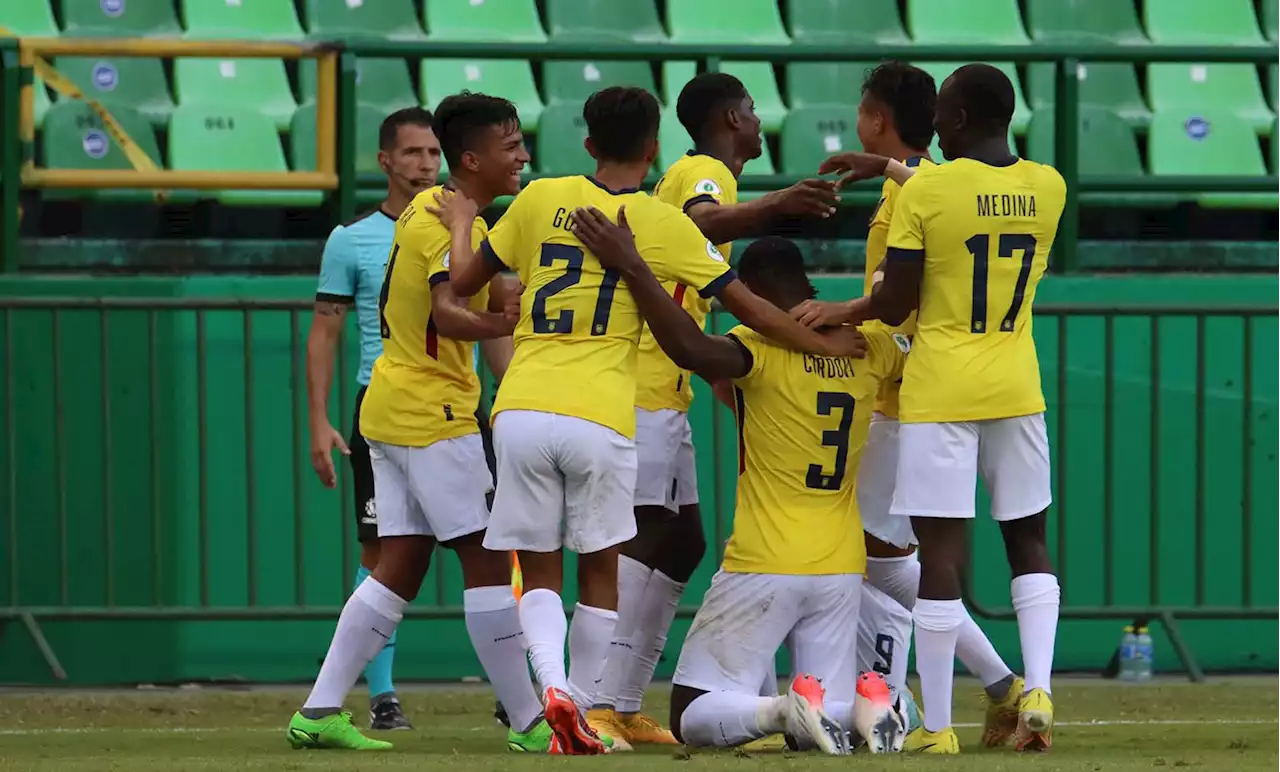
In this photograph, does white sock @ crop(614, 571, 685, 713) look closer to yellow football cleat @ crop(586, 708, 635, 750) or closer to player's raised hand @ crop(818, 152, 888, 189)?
yellow football cleat @ crop(586, 708, 635, 750)

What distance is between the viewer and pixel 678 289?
6.70 meters

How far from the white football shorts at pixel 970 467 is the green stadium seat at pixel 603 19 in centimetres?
592

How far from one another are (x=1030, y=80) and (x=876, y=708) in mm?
6532

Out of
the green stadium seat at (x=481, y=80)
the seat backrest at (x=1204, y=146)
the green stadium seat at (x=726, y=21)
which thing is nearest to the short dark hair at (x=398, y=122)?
the green stadium seat at (x=481, y=80)

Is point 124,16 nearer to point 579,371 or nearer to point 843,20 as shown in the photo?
point 843,20

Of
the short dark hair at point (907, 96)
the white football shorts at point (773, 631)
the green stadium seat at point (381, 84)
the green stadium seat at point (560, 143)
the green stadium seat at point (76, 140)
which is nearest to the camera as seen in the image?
the white football shorts at point (773, 631)

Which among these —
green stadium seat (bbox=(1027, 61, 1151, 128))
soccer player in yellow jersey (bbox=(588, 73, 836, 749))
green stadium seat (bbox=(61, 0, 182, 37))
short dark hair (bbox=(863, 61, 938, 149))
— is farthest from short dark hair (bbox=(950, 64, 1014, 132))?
green stadium seat (bbox=(61, 0, 182, 37))

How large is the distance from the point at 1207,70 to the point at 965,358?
6.68 m

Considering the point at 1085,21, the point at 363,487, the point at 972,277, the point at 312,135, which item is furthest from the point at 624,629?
the point at 1085,21

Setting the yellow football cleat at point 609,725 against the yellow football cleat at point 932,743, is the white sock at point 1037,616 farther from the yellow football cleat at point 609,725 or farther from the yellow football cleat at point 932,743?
the yellow football cleat at point 609,725

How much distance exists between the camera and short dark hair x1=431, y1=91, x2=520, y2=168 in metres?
6.37

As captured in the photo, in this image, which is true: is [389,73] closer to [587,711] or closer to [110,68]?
[110,68]

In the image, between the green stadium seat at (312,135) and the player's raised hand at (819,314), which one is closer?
the player's raised hand at (819,314)

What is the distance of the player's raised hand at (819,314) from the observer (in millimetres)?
6207
